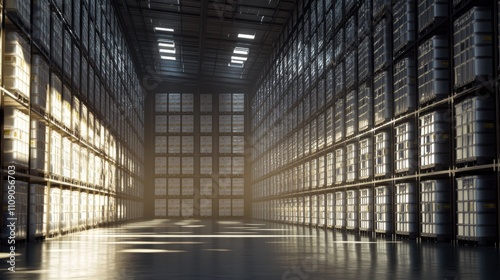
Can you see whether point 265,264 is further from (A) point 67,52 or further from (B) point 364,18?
(A) point 67,52

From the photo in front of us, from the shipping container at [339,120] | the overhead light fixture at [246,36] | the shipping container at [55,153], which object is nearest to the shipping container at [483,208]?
the shipping container at [339,120]

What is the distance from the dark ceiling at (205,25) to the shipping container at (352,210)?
12.9 m

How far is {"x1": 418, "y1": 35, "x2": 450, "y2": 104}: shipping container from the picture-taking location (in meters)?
17.5

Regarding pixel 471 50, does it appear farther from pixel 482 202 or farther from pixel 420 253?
pixel 420 253

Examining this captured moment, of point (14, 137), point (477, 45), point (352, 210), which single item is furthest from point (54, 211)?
point (477, 45)

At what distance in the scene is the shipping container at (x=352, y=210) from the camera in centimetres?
2534

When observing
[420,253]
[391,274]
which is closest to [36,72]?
[420,253]

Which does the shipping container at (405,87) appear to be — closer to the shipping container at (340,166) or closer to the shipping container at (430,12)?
the shipping container at (430,12)

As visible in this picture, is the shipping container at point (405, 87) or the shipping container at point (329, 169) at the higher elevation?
the shipping container at point (405, 87)

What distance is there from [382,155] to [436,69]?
15.2 ft

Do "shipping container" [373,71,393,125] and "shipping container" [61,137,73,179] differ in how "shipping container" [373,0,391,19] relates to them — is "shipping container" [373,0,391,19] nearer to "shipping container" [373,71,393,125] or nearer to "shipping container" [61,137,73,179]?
"shipping container" [373,71,393,125]

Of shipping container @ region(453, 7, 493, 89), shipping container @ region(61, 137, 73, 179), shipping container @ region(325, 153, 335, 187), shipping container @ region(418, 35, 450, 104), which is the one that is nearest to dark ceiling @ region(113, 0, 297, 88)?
shipping container @ region(325, 153, 335, 187)

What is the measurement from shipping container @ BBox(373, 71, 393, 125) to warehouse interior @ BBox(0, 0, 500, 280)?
6 cm

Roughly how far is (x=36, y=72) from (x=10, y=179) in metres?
3.57
